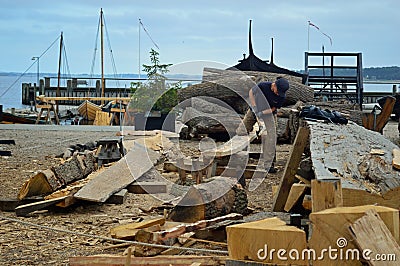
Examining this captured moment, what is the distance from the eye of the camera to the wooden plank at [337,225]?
125 inches

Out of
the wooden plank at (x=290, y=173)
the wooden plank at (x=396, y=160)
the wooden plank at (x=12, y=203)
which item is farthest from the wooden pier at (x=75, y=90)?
the wooden plank at (x=396, y=160)

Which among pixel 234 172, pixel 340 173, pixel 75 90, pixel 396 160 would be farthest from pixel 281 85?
pixel 75 90

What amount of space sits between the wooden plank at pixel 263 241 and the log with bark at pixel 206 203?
9.23 ft

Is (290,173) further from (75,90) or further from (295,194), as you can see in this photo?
(75,90)

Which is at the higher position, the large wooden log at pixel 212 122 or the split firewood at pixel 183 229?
the large wooden log at pixel 212 122

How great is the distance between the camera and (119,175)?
866 cm

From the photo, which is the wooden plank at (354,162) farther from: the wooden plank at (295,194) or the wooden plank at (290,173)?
the wooden plank at (295,194)

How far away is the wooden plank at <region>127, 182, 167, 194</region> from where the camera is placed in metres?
8.56

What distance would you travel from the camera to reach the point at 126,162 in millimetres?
9352

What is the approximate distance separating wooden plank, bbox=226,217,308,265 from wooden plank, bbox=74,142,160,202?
4141 millimetres

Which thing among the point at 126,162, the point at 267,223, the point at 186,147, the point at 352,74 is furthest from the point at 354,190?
the point at 352,74

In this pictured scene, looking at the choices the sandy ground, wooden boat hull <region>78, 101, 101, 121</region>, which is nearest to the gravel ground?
the sandy ground

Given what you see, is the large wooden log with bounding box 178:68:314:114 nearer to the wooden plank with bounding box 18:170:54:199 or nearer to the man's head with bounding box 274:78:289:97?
the man's head with bounding box 274:78:289:97

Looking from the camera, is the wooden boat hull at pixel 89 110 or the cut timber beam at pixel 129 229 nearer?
the cut timber beam at pixel 129 229
